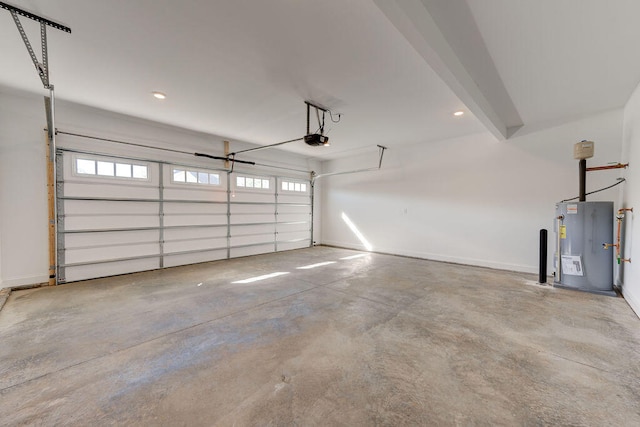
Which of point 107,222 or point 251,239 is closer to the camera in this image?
point 107,222

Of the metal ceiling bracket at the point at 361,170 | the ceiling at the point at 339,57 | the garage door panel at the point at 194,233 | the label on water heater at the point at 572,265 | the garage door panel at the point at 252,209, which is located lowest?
the label on water heater at the point at 572,265

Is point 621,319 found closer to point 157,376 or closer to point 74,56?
point 157,376

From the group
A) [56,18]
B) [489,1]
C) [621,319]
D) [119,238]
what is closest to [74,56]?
[56,18]

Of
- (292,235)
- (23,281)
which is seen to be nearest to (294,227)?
(292,235)

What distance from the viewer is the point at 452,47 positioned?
258 centimetres

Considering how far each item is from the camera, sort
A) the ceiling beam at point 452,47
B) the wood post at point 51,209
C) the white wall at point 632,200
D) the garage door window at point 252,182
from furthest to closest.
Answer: the garage door window at point 252,182 → the wood post at point 51,209 → the white wall at point 632,200 → the ceiling beam at point 452,47

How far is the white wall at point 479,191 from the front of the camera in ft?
14.8

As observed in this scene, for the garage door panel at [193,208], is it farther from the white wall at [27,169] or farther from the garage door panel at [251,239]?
the white wall at [27,169]

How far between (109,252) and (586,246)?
7829mm

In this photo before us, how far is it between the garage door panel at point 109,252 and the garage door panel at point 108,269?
12 cm

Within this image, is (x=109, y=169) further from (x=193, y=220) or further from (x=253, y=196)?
(x=253, y=196)

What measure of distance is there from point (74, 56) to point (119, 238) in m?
Answer: 3.11

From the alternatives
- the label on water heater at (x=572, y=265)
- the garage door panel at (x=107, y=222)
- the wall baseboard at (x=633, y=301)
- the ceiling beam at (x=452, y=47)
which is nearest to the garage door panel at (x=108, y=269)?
the garage door panel at (x=107, y=222)

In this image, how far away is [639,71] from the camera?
3.06 metres
